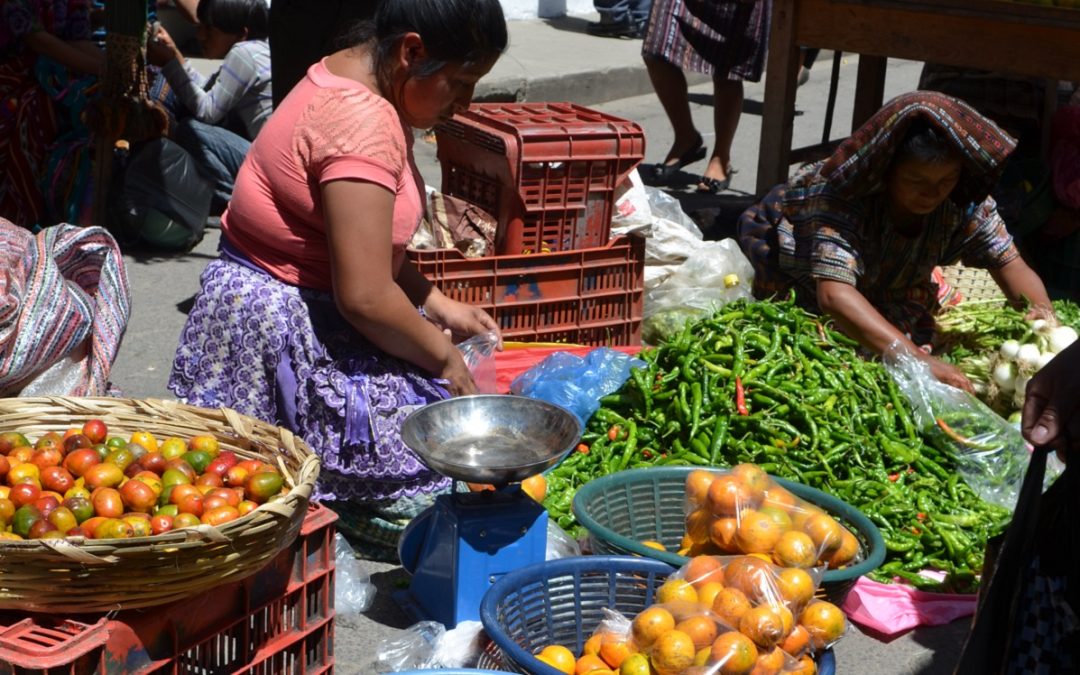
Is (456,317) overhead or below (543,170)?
below

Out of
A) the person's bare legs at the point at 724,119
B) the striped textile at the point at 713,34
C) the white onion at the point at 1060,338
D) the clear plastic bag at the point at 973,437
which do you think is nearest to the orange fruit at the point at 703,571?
the clear plastic bag at the point at 973,437


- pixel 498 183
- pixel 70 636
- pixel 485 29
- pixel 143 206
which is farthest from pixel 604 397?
pixel 143 206

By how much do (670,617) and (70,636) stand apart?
3.77ft

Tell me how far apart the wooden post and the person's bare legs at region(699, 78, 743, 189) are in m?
1.62

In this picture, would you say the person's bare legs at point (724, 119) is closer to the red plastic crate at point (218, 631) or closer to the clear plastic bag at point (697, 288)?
the clear plastic bag at point (697, 288)

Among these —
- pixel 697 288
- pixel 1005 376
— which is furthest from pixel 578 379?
pixel 1005 376

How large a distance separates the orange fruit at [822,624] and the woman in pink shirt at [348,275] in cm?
125

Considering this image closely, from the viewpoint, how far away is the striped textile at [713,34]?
7.97 m

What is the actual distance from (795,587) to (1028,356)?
217 cm

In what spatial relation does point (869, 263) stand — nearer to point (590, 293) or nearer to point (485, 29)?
point (590, 293)

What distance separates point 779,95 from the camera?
6.34 meters

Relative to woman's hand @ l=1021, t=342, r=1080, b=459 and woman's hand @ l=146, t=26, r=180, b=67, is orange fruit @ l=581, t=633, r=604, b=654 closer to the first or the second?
woman's hand @ l=1021, t=342, r=1080, b=459

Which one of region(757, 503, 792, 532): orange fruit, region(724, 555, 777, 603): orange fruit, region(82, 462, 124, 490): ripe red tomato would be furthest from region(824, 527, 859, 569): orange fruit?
region(82, 462, 124, 490): ripe red tomato

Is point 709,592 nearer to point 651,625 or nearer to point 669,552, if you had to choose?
point 651,625
